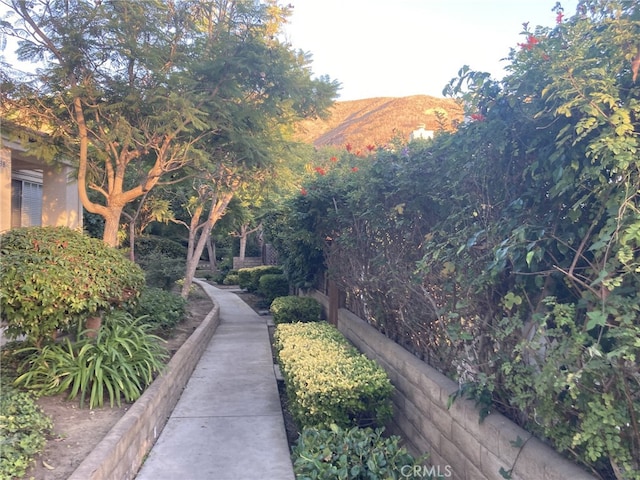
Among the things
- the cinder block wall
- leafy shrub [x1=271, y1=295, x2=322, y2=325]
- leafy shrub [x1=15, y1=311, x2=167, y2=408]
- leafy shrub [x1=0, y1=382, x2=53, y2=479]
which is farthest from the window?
the cinder block wall

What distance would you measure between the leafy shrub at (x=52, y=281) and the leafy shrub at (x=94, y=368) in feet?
0.95

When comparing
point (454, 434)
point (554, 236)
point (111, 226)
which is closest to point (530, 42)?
point (554, 236)

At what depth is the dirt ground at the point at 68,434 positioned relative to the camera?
3600 mm

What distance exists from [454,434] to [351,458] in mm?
770

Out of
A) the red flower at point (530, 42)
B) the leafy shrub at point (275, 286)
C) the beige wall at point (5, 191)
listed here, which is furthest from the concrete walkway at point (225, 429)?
the leafy shrub at point (275, 286)

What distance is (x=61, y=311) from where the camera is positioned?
5.02 meters

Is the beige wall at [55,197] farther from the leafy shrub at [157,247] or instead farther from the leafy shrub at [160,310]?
the leafy shrub at [157,247]

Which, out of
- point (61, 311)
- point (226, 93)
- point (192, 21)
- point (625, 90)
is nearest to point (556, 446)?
point (625, 90)

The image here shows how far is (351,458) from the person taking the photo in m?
3.63

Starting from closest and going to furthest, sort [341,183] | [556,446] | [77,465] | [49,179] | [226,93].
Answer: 1. [556,446]
2. [77,465]
3. [341,183]
4. [226,93]
5. [49,179]

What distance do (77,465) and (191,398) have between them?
2.87 metres

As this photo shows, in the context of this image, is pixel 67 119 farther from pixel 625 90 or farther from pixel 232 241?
pixel 232 241

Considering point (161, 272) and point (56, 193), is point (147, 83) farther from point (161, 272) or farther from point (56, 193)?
point (161, 272)

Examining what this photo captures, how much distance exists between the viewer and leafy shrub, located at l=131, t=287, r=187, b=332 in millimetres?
8539
